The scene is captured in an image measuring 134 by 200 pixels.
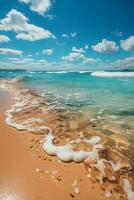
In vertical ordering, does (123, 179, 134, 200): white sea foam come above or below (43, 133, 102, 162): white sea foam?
below

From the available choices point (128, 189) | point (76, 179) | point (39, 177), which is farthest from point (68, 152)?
point (128, 189)

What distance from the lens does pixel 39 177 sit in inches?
112

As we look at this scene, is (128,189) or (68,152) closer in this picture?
(128,189)

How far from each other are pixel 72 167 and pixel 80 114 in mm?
3252

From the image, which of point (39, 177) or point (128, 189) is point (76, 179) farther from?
point (128, 189)

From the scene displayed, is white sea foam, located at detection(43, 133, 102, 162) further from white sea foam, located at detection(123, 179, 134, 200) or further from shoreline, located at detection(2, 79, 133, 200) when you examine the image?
white sea foam, located at detection(123, 179, 134, 200)

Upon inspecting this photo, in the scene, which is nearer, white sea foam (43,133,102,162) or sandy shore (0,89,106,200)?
sandy shore (0,89,106,200)

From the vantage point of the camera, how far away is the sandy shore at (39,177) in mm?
2525

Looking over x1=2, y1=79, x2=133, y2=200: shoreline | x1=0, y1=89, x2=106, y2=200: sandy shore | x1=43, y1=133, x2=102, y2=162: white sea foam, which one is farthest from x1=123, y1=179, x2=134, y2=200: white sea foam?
x1=43, y1=133, x2=102, y2=162: white sea foam

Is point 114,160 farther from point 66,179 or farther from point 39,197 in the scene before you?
point 39,197

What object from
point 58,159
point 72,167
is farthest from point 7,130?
point 72,167

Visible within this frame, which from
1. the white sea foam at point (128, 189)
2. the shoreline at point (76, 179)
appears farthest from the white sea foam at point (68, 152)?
the white sea foam at point (128, 189)

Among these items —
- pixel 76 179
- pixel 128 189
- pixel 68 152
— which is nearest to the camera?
pixel 128 189

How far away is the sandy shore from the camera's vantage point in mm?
2525
